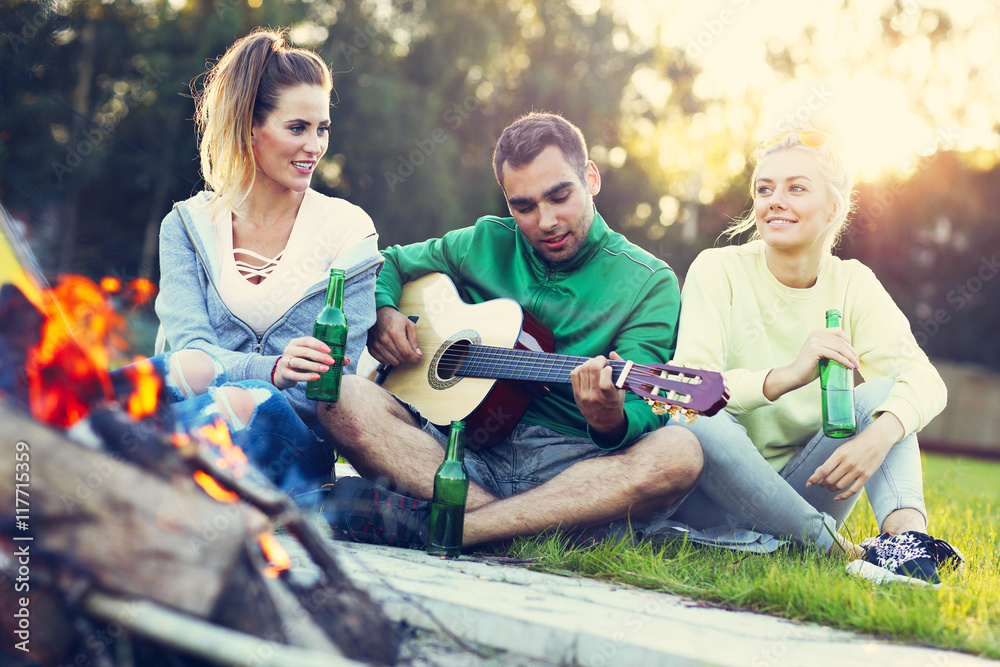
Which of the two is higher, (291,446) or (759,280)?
(759,280)

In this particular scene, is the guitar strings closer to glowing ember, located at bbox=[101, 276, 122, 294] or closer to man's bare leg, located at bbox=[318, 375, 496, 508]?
man's bare leg, located at bbox=[318, 375, 496, 508]

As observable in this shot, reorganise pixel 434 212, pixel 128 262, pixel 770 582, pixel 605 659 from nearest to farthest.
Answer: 1. pixel 605 659
2. pixel 770 582
3. pixel 128 262
4. pixel 434 212

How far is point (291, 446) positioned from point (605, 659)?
1586 millimetres

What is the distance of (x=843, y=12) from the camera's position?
741 inches

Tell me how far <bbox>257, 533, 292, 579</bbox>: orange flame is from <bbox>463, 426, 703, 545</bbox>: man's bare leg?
112 centimetres

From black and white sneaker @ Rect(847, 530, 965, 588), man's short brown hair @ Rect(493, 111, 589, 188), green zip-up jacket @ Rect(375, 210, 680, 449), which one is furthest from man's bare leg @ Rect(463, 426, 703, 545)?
man's short brown hair @ Rect(493, 111, 589, 188)

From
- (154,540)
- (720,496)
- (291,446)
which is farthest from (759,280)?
(154,540)

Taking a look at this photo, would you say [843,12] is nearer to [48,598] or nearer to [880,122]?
[880,122]

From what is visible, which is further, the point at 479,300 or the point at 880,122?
the point at 880,122

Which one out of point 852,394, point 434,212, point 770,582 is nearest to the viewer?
point 770,582

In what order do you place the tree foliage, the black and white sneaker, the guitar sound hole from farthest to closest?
the tree foliage, the guitar sound hole, the black and white sneaker

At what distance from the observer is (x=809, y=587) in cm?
213

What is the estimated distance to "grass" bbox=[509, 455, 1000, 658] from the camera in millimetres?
1937

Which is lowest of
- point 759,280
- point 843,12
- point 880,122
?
point 759,280
